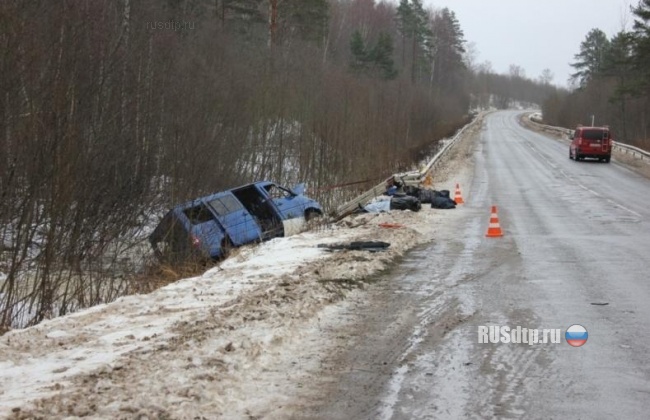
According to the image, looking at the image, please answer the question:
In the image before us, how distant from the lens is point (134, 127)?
15594mm

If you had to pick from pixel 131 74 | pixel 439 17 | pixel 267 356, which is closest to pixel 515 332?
pixel 267 356

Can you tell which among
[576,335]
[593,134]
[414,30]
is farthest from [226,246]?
[414,30]

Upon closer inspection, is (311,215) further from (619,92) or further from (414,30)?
(414,30)

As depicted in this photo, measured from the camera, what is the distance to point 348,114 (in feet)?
96.9

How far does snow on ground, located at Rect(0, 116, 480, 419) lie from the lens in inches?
180

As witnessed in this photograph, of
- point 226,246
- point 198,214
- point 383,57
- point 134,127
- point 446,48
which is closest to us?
point 198,214

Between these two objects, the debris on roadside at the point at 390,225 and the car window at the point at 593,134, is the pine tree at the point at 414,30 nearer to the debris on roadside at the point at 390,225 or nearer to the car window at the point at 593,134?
the car window at the point at 593,134

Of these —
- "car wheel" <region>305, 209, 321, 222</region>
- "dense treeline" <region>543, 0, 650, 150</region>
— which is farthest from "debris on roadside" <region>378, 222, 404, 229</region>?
"dense treeline" <region>543, 0, 650, 150</region>

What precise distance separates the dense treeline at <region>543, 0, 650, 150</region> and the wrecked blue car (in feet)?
115

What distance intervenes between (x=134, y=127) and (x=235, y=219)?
3.41 metres

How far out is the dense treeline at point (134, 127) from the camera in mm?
9461

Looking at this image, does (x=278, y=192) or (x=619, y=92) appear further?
(x=619, y=92)

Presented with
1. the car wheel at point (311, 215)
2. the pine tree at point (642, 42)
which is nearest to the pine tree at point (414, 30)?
the pine tree at point (642, 42)

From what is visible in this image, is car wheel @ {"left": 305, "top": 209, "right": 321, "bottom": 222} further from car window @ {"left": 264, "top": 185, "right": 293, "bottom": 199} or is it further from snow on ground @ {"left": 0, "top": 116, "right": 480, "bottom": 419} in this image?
snow on ground @ {"left": 0, "top": 116, "right": 480, "bottom": 419}
